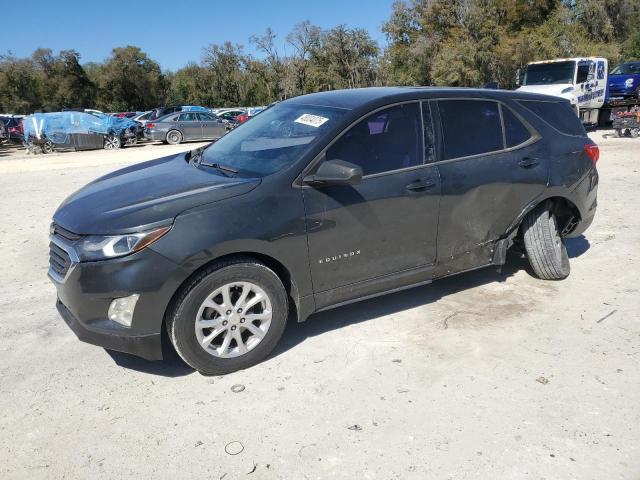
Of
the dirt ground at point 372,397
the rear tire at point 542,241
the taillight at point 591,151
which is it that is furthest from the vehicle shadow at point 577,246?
the taillight at point 591,151

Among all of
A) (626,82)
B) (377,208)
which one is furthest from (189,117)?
(377,208)

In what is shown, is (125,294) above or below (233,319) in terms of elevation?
above

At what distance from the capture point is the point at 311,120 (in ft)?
13.1

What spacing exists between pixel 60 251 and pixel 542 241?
384cm

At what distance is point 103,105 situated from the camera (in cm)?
5269

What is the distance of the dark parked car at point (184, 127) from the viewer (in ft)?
79.3

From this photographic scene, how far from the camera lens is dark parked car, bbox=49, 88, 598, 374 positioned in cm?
320

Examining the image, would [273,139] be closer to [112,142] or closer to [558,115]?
[558,115]

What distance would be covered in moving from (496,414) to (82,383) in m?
2.54

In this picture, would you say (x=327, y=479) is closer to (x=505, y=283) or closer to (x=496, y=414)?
(x=496, y=414)

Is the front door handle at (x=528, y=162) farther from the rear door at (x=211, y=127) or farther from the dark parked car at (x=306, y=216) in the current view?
the rear door at (x=211, y=127)

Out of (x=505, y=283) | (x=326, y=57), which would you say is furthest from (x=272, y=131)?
(x=326, y=57)

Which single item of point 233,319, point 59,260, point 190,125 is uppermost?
point 190,125

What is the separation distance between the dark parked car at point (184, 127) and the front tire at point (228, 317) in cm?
2181
